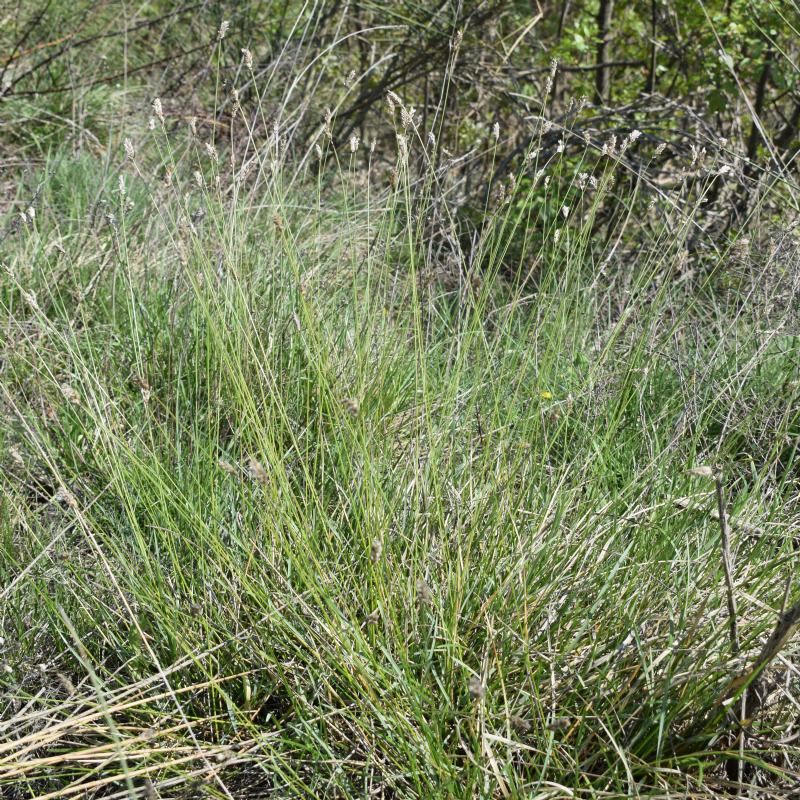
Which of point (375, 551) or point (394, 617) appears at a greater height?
point (375, 551)

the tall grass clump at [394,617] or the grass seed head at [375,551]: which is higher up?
the grass seed head at [375,551]

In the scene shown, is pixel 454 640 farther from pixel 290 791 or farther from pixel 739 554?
pixel 739 554

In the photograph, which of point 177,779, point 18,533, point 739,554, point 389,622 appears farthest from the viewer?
point 18,533

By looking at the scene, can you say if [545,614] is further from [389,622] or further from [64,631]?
[64,631]

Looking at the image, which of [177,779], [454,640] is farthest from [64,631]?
[454,640]

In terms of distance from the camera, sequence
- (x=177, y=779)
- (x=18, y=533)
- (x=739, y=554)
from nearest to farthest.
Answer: (x=177, y=779), (x=739, y=554), (x=18, y=533)

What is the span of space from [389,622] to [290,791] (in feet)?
0.92

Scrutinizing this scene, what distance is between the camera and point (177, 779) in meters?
1.24

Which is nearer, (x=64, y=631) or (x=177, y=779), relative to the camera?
(x=177, y=779)

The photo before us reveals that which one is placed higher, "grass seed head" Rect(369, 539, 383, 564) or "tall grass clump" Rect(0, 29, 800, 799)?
"grass seed head" Rect(369, 539, 383, 564)

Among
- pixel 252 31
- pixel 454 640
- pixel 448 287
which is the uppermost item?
pixel 252 31

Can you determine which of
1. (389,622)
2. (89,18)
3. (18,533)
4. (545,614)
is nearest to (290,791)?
(389,622)

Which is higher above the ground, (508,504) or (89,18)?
(89,18)

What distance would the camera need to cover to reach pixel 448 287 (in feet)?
11.3
